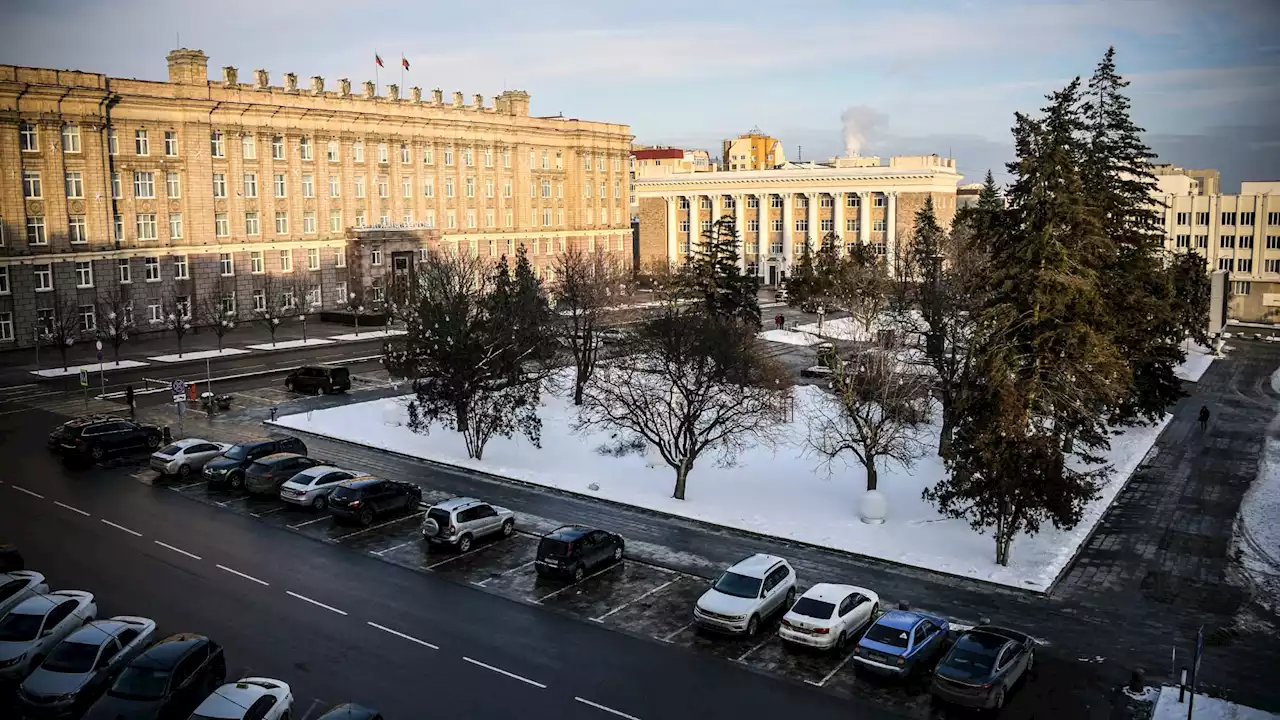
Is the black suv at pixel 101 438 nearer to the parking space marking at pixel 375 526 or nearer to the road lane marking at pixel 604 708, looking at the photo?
the parking space marking at pixel 375 526

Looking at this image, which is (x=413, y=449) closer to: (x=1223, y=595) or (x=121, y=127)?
(x=1223, y=595)

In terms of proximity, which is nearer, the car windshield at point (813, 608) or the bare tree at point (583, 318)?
the car windshield at point (813, 608)

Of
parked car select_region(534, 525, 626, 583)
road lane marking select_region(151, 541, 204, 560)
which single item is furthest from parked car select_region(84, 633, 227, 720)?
road lane marking select_region(151, 541, 204, 560)

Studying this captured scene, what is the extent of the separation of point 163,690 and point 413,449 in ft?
78.3

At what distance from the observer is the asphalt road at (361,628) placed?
19.6 meters

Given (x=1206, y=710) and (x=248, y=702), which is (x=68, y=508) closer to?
(x=248, y=702)

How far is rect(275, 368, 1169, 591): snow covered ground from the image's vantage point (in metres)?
29.4

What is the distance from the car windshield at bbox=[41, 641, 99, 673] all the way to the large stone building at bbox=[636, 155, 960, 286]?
101 metres

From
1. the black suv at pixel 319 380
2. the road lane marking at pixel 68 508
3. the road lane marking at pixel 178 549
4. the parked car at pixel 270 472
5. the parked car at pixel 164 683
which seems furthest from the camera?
the black suv at pixel 319 380

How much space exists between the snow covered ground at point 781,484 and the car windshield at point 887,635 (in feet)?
23.6

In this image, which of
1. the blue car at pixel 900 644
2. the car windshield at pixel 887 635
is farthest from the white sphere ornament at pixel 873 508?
the car windshield at pixel 887 635

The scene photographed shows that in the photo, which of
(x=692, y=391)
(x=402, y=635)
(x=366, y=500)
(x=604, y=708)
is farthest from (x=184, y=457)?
(x=604, y=708)

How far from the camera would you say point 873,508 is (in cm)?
3219

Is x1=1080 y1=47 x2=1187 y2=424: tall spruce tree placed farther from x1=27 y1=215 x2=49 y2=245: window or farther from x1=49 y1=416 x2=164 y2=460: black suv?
x1=27 y1=215 x2=49 y2=245: window
